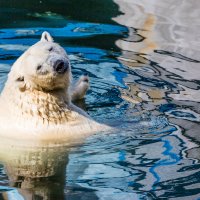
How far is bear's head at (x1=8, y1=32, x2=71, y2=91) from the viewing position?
7430mm

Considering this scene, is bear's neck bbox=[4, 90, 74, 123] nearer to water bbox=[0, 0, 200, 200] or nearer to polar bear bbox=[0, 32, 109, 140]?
polar bear bbox=[0, 32, 109, 140]

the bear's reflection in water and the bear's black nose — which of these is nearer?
the bear's reflection in water

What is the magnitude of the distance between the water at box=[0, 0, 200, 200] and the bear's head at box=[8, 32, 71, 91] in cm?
68

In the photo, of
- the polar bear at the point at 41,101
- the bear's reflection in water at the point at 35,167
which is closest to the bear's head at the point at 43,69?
the polar bear at the point at 41,101

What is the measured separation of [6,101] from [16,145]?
62cm

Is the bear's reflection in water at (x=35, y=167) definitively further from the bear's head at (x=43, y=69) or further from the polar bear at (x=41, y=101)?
the bear's head at (x=43, y=69)

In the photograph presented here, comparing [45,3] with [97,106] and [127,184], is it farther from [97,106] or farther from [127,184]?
[127,184]

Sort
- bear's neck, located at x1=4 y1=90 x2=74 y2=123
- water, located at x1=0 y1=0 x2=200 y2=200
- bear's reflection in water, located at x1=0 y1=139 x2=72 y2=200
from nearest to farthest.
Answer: bear's reflection in water, located at x1=0 y1=139 x2=72 y2=200, water, located at x1=0 y1=0 x2=200 y2=200, bear's neck, located at x1=4 y1=90 x2=74 y2=123

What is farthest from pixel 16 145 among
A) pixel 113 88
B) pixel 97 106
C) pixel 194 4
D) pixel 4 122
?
pixel 194 4

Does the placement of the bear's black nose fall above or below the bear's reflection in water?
above

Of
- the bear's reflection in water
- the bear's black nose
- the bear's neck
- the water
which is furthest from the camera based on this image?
the bear's neck

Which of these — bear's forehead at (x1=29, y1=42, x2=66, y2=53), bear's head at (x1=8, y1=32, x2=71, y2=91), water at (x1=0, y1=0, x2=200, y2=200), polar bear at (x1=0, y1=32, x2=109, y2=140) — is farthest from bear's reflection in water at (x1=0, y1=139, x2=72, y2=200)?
bear's forehead at (x1=29, y1=42, x2=66, y2=53)

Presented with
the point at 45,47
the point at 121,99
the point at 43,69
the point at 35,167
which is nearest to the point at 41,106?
the point at 43,69

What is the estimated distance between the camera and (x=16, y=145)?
7.21m
